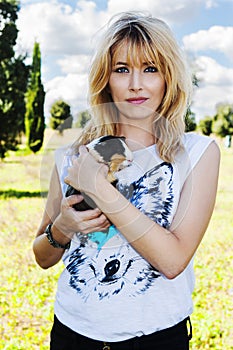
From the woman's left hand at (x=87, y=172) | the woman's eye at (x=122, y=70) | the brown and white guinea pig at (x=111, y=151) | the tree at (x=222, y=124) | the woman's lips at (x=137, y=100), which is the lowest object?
the tree at (x=222, y=124)

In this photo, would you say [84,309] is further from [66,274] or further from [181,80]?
[181,80]

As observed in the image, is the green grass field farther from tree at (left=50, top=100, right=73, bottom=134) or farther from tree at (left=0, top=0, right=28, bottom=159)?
tree at (left=0, top=0, right=28, bottom=159)

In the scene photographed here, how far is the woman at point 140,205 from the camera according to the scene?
1.08m

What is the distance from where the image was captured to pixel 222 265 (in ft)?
15.7

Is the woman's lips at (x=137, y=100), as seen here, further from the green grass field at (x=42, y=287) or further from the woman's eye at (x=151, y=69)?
the green grass field at (x=42, y=287)

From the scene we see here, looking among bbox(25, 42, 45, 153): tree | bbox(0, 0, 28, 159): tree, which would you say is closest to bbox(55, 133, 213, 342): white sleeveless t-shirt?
bbox(0, 0, 28, 159): tree

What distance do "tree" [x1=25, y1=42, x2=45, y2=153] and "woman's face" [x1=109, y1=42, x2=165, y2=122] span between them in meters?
10.5

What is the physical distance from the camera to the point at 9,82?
10.9 m

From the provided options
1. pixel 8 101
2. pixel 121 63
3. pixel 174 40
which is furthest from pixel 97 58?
pixel 8 101

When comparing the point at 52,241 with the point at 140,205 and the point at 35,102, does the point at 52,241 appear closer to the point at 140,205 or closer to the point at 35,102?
the point at 140,205

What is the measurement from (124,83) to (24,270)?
381 centimetres

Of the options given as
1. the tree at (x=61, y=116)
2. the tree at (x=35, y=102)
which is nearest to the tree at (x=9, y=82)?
A: the tree at (x=35, y=102)

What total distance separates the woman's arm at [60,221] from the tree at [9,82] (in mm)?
9745

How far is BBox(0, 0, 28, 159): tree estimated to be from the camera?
10.7 meters
